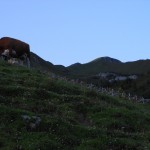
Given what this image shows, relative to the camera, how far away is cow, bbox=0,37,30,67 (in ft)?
149

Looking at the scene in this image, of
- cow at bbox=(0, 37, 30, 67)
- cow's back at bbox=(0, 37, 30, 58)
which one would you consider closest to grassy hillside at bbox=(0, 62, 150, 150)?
cow at bbox=(0, 37, 30, 67)

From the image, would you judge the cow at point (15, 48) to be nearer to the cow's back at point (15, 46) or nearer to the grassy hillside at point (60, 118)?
the cow's back at point (15, 46)

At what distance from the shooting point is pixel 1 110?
80.5ft

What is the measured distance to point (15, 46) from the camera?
45375mm

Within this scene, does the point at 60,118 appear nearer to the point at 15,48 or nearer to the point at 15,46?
the point at 15,48

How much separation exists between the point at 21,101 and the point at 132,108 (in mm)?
8998

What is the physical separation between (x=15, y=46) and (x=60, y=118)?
2152 cm

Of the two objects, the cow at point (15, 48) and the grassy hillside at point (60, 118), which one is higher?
the cow at point (15, 48)

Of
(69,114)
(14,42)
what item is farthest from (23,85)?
(14,42)

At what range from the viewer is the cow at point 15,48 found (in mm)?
45344

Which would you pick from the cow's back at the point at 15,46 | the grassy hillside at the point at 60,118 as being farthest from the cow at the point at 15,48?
the grassy hillside at the point at 60,118

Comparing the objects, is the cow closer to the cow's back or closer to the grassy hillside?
the cow's back

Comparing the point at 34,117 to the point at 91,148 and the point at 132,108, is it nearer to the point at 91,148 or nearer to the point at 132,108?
the point at 91,148

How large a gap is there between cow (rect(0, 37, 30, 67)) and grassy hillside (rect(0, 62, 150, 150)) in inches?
277
